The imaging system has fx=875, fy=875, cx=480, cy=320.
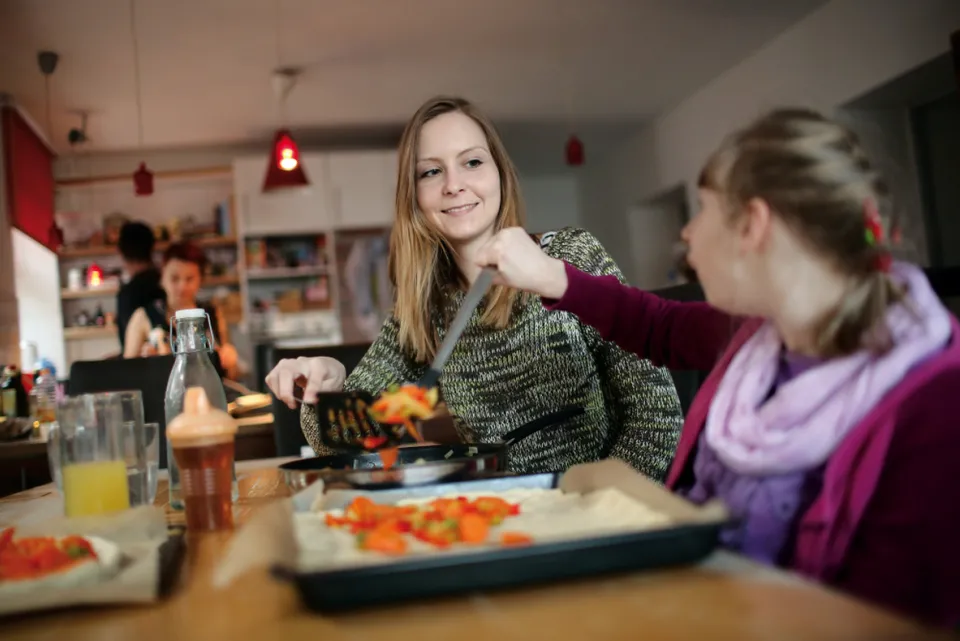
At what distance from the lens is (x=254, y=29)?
4.75m

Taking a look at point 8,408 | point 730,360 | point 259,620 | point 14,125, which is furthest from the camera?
point 14,125

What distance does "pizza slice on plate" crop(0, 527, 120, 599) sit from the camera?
78 centimetres

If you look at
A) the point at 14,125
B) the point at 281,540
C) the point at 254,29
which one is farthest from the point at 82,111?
the point at 281,540

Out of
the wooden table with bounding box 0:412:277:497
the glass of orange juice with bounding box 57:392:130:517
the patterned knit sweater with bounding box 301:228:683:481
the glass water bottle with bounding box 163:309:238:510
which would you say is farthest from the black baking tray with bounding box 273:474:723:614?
the wooden table with bounding box 0:412:277:497

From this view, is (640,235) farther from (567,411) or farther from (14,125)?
(567,411)

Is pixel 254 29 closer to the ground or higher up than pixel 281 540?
higher up

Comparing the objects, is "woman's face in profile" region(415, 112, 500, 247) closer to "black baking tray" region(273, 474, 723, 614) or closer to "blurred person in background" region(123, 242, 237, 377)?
"black baking tray" region(273, 474, 723, 614)

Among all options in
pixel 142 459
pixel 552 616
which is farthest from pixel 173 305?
pixel 552 616

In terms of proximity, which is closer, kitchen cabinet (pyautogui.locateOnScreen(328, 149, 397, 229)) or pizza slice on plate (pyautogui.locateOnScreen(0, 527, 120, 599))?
pizza slice on plate (pyautogui.locateOnScreen(0, 527, 120, 599))

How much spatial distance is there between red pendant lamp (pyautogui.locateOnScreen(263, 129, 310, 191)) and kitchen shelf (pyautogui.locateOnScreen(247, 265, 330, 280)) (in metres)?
1.64

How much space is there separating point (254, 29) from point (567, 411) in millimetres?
3942

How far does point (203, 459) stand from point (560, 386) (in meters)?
0.76

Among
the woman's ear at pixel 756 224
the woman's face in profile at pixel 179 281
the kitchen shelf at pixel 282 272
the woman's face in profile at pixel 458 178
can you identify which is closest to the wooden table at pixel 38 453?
the woman's face in profile at pixel 458 178

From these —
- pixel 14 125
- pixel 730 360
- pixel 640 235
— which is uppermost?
pixel 14 125
